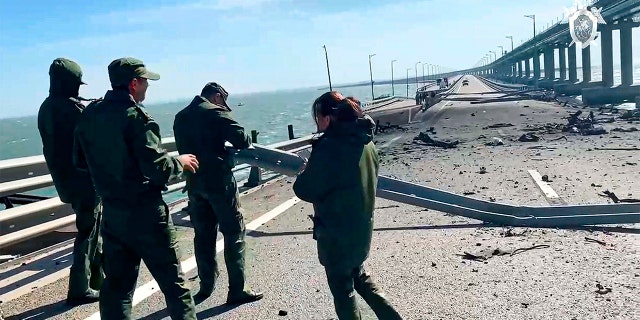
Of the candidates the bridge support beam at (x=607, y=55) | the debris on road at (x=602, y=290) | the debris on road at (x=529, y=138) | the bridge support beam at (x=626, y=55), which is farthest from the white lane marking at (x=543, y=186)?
the bridge support beam at (x=626, y=55)

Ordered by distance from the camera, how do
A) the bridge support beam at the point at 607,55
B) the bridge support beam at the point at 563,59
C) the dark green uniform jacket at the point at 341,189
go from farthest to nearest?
the bridge support beam at the point at 563,59, the bridge support beam at the point at 607,55, the dark green uniform jacket at the point at 341,189

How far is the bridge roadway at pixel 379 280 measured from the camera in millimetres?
4320

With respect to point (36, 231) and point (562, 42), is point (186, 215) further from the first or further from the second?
point (562, 42)

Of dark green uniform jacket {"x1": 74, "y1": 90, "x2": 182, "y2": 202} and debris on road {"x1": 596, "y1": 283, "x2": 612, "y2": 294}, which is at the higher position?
dark green uniform jacket {"x1": 74, "y1": 90, "x2": 182, "y2": 202}

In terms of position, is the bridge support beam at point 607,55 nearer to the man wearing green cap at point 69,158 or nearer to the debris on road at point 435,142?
the debris on road at point 435,142

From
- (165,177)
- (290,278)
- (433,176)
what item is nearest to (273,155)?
(290,278)

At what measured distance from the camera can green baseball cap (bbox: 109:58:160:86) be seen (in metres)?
3.69

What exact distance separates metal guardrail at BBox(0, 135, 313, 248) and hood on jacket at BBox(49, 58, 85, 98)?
1.52m

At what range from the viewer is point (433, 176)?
1098 cm

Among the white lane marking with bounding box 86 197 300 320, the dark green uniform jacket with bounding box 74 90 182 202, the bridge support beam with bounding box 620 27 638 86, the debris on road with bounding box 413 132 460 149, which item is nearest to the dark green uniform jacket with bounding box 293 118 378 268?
Result: the dark green uniform jacket with bounding box 74 90 182 202

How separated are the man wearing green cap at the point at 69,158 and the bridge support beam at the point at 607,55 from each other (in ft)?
197

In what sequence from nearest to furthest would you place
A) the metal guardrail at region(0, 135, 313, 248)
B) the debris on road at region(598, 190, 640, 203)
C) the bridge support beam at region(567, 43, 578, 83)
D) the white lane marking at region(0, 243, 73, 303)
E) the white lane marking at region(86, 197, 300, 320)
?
the white lane marking at region(86, 197, 300, 320) < the white lane marking at region(0, 243, 73, 303) < the metal guardrail at region(0, 135, 313, 248) < the debris on road at region(598, 190, 640, 203) < the bridge support beam at region(567, 43, 578, 83)

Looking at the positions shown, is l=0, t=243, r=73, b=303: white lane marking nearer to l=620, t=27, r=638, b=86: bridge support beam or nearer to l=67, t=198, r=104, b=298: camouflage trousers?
l=67, t=198, r=104, b=298: camouflage trousers

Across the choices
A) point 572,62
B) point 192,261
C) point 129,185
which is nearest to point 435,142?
point 192,261
